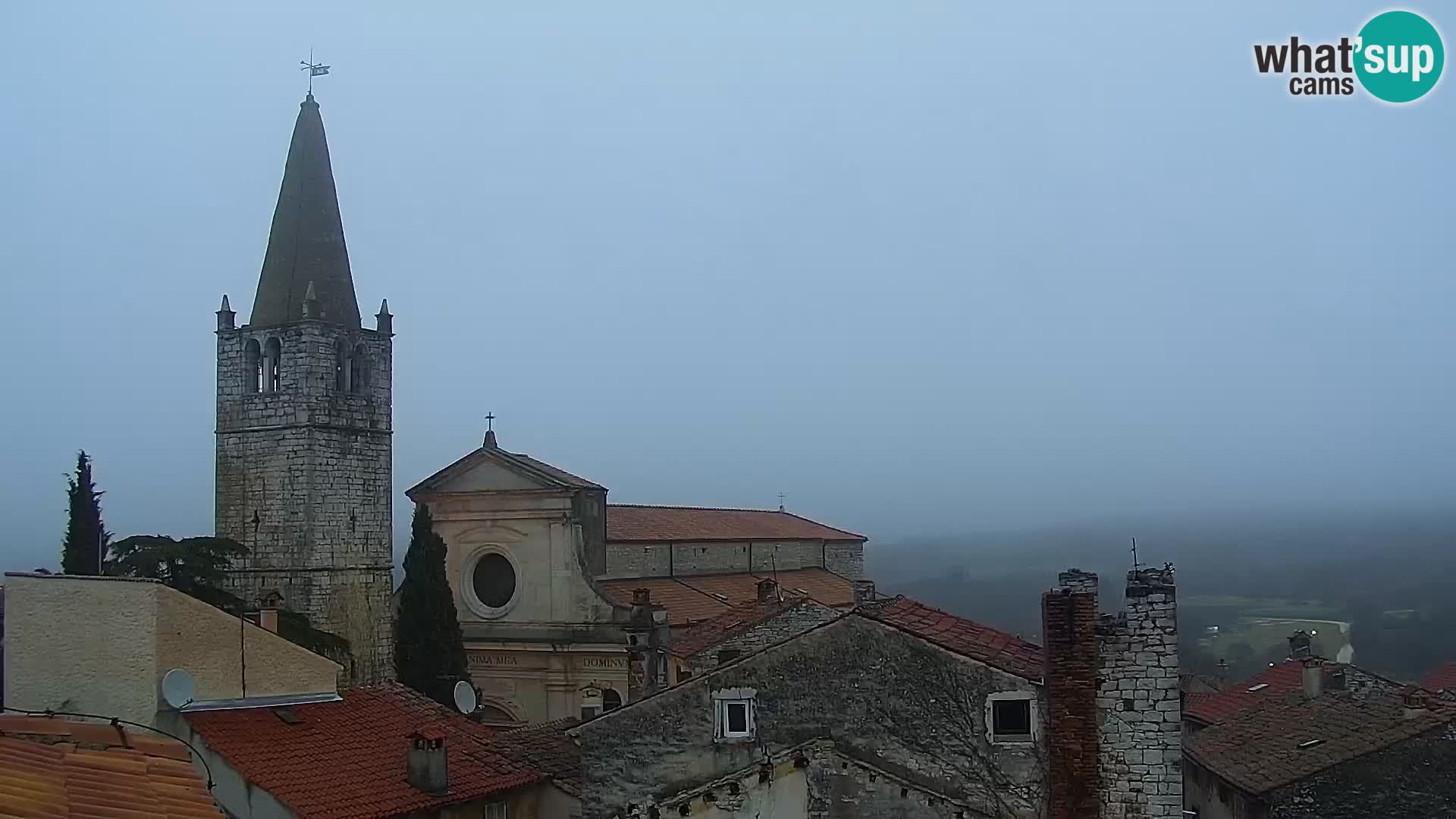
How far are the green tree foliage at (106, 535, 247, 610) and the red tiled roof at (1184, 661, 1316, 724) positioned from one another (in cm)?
2170

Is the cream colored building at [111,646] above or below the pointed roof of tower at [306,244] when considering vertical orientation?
below

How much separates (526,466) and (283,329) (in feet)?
27.8

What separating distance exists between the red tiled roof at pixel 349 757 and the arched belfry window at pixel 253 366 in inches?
689

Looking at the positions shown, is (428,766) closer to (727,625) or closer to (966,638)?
(966,638)

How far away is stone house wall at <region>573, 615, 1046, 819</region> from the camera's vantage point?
16328 mm

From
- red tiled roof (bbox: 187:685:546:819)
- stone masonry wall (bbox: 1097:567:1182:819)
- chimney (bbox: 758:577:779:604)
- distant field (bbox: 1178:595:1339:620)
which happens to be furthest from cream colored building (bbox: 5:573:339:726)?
distant field (bbox: 1178:595:1339:620)

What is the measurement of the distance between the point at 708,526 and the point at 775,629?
888 inches

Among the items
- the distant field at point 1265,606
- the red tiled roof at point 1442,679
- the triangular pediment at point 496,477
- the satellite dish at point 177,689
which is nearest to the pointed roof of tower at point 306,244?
the triangular pediment at point 496,477

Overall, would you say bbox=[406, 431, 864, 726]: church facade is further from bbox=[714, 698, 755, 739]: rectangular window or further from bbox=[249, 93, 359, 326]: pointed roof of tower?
bbox=[714, 698, 755, 739]: rectangular window

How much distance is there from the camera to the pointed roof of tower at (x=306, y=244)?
3666 centimetres

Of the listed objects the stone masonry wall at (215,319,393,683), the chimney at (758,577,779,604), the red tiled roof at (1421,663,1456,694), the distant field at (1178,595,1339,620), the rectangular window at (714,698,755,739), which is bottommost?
the red tiled roof at (1421,663,1456,694)

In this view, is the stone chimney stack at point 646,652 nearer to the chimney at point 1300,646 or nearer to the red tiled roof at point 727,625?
the red tiled roof at point 727,625

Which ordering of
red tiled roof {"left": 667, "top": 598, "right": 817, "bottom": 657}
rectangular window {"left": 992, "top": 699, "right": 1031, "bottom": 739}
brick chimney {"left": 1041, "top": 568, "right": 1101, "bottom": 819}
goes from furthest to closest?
red tiled roof {"left": 667, "top": 598, "right": 817, "bottom": 657} < rectangular window {"left": 992, "top": 699, "right": 1031, "bottom": 739} < brick chimney {"left": 1041, "top": 568, "right": 1101, "bottom": 819}

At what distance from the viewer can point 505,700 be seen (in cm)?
4019
